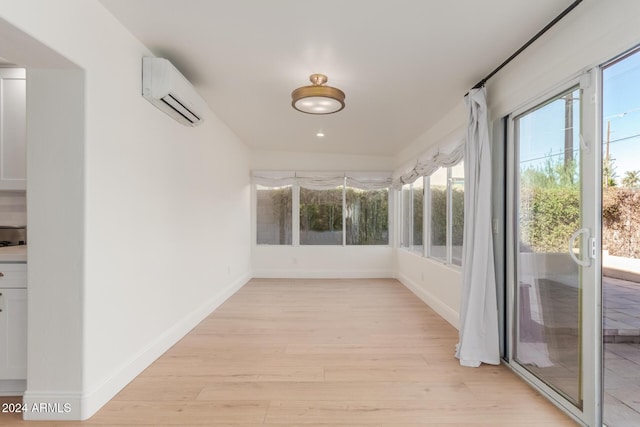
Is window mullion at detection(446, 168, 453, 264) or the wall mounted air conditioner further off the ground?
the wall mounted air conditioner

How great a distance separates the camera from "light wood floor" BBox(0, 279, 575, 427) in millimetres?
1925

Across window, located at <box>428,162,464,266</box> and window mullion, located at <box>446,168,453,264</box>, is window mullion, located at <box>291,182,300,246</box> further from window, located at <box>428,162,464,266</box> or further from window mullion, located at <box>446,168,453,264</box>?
window mullion, located at <box>446,168,453,264</box>

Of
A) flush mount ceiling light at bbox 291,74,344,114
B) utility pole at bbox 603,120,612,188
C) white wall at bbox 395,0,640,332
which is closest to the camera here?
white wall at bbox 395,0,640,332

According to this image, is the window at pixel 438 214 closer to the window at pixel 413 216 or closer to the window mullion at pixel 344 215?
the window at pixel 413 216

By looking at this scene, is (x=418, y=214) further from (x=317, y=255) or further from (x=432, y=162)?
(x=317, y=255)

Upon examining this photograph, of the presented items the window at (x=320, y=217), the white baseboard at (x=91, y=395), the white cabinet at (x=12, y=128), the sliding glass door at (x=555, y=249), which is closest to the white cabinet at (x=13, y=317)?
the white baseboard at (x=91, y=395)

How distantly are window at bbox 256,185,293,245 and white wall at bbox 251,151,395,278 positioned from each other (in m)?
0.18

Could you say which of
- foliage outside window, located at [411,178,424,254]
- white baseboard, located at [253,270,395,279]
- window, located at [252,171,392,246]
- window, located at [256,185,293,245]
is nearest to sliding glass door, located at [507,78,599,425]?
foliage outside window, located at [411,178,424,254]

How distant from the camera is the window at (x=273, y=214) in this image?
6297 mm

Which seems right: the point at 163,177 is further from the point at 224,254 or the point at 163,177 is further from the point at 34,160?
the point at 224,254

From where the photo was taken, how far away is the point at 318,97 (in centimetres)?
271

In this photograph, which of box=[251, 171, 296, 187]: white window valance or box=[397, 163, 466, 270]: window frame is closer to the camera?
box=[397, 163, 466, 270]: window frame

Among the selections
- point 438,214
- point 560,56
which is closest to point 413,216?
point 438,214

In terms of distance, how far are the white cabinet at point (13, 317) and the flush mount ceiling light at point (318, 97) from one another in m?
2.25
